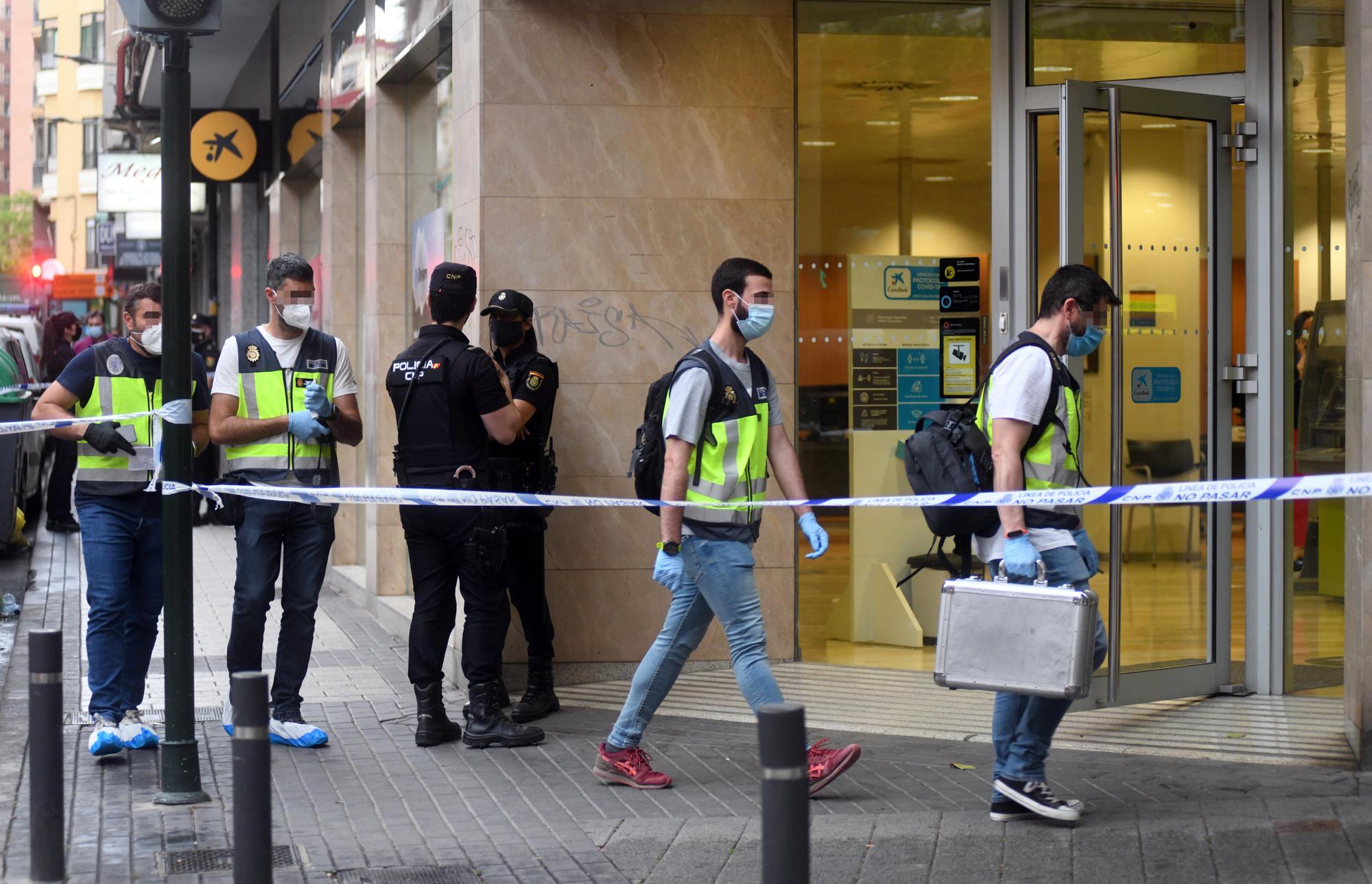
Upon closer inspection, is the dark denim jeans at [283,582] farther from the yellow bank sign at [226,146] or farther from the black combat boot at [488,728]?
the yellow bank sign at [226,146]

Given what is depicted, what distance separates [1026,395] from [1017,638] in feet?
2.59

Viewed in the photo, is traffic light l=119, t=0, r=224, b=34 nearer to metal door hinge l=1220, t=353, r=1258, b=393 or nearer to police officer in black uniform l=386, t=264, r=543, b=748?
police officer in black uniform l=386, t=264, r=543, b=748

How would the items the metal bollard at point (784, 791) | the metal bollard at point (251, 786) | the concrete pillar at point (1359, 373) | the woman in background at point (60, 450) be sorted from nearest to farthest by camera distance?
the metal bollard at point (784, 791) → the metal bollard at point (251, 786) → the concrete pillar at point (1359, 373) → the woman in background at point (60, 450)

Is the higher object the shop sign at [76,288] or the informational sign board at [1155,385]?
the shop sign at [76,288]

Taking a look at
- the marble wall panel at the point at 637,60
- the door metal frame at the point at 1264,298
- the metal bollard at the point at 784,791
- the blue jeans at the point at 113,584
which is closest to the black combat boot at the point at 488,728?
the blue jeans at the point at 113,584

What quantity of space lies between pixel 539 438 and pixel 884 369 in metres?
2.48

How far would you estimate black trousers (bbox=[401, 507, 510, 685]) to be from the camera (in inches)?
273

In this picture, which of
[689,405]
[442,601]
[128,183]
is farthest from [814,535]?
[128,183]

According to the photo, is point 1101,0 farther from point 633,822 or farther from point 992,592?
point 633,822

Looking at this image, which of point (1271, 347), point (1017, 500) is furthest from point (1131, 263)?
point (1017, 500)

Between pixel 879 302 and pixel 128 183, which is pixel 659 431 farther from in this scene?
pixel 128 183

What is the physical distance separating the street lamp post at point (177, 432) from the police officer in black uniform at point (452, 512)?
1.06 m

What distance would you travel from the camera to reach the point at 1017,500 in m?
5.38

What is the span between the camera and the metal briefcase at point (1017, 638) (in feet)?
17.1
